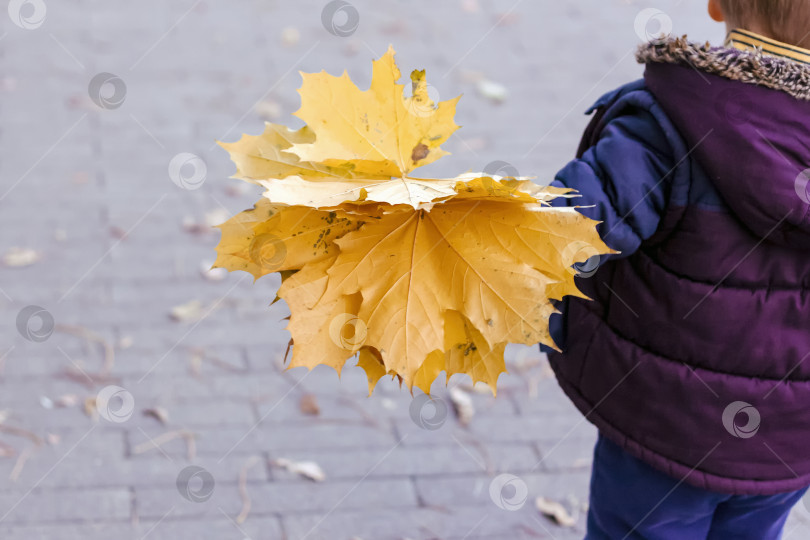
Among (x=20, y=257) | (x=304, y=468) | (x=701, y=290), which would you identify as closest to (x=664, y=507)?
(x=701, y=290)

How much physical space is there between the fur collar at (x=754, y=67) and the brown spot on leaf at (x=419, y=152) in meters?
0.47

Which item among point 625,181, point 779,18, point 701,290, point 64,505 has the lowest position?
point 701,290

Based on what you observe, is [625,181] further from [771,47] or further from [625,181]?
[771,47]

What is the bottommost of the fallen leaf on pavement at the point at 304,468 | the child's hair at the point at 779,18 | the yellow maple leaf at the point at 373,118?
the fallen leaf on pavement at the point at 304,468

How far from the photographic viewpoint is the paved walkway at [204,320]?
2449 mm

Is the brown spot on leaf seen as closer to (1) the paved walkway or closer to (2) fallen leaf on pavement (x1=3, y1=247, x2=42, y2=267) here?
(1) the paved walkway

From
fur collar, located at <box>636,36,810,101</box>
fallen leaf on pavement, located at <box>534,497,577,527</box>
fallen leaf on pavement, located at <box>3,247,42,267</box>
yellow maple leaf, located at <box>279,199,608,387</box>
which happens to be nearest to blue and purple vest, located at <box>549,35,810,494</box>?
fur collar, located at <box>636,36,810,101</box>

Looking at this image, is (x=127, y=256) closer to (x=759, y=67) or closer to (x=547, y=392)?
(x=547, y=392)

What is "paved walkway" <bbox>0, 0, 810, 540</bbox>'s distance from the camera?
8.04 ft

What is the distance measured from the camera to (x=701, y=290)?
5.12 feet

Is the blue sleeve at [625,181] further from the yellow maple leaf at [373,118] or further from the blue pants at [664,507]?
the blue pants at [664,507]

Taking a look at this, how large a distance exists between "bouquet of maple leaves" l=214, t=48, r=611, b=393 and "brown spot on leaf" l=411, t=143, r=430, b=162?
45mm

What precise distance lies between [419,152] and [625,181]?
A: 1.14ft

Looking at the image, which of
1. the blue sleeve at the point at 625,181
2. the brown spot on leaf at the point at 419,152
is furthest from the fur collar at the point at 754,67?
the brown spot on leaf at the point at 419,152
